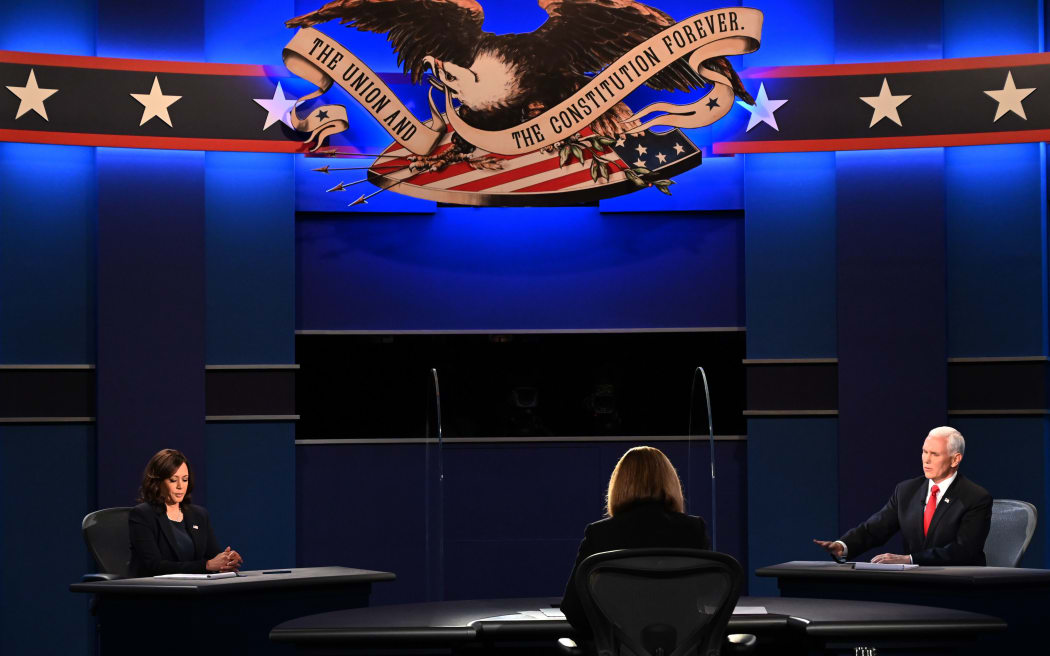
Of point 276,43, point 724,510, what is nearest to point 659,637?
point 724,510

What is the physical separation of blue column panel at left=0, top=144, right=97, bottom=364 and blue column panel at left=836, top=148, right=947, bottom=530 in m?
3.96

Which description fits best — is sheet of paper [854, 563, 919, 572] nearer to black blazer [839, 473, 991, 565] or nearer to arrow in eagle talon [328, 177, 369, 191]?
black blazer [839, 473, 991, 565]

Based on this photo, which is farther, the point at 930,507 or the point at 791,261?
the point at 791,261

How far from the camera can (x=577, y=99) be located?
6379 mm

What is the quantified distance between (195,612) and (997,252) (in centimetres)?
443

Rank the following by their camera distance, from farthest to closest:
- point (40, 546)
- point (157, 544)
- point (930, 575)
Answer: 1. point (40, 546)
2. point (157, 544)
3. point (930, 575)

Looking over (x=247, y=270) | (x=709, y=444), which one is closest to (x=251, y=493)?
(x=247, y=270)

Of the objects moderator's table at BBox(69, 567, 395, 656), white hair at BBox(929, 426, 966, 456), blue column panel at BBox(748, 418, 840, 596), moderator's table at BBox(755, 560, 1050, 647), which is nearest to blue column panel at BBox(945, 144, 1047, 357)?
blue column panel at BBox(748, 418, 840, 596)

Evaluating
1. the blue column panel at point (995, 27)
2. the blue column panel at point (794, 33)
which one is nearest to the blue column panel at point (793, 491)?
the blue column panel at point (794, 33)

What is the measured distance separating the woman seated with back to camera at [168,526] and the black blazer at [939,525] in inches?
107

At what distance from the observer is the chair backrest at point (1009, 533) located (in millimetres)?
4965

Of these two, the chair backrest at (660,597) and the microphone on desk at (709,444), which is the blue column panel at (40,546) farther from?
the chair backrest at (660,597)

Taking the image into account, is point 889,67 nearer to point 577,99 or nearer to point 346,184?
point 577,99

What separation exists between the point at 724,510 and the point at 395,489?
178cm
